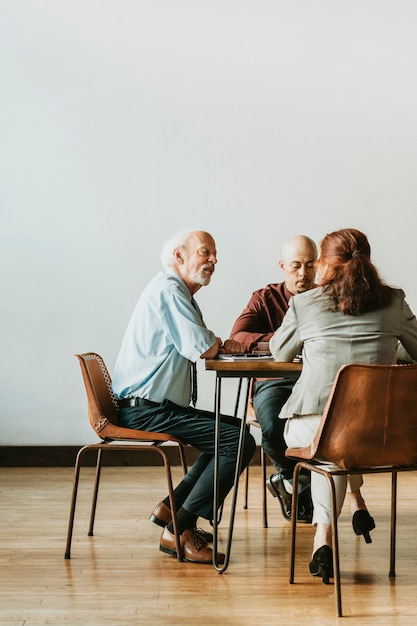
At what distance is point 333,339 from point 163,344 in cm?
75

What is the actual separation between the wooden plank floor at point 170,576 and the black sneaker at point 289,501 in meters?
0.07

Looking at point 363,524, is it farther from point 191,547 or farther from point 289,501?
point 191,547

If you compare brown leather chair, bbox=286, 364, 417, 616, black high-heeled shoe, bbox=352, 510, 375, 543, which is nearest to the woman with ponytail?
brown leather chair, bbox=286, 364, 417, 616

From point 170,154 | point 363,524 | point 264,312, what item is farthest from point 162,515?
point 170,154

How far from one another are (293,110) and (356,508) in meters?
2.78

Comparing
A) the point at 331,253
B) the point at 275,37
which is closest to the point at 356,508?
the point at 331,253

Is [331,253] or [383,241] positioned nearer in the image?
[331,253]

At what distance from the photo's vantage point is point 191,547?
10.3 feet

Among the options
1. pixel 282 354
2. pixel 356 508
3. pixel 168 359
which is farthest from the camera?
pixel 356 508

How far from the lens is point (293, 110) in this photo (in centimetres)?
531

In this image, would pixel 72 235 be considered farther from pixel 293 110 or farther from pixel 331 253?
pixel 331 253

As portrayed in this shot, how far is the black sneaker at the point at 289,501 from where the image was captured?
3.76 metres

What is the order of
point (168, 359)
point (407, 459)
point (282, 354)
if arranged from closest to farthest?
point (407, 459) → point (282, 354) → point (168, 359)

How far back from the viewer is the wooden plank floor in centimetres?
254
